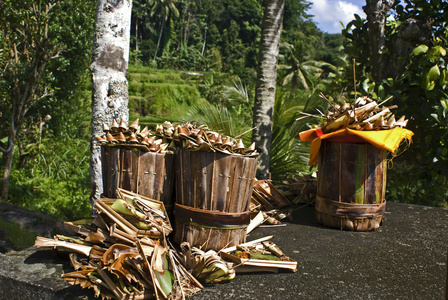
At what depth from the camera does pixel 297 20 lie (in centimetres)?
7275

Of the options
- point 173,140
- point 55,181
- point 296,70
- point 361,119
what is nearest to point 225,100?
point 55,181

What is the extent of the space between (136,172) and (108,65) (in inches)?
60.3

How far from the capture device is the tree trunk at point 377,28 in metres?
5.67

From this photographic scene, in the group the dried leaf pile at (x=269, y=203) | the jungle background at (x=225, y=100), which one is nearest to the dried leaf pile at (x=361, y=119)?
the jungle background at (x=225, y=100)

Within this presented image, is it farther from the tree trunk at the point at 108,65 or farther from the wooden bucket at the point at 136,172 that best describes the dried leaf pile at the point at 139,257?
the tree trunk at the point at 108,65

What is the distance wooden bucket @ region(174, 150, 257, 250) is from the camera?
2.69 meters

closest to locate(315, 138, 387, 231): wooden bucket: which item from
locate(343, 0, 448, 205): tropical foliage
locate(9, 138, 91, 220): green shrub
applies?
locate(343, 0, 448, 205): tropical foliage

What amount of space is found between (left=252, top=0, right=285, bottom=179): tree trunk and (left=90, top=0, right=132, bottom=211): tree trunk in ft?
8.57

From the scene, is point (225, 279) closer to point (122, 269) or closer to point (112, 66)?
point (122, 269)

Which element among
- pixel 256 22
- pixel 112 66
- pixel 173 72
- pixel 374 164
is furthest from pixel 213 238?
pixel 256 22

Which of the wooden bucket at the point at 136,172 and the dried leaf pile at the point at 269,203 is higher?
the wooden bucket at the point at 136,172

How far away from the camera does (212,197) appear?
2699mm

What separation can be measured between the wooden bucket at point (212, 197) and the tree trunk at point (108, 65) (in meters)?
1.41

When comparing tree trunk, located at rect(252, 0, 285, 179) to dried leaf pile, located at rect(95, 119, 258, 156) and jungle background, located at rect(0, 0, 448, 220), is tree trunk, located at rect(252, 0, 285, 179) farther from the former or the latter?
dried leaf pile, located at rect(95, 119, 258, 156)
